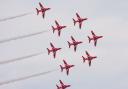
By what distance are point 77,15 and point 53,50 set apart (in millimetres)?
16871

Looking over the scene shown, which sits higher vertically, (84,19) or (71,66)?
(84,19)

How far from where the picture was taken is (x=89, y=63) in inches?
7505

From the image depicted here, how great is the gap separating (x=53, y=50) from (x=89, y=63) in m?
14.2

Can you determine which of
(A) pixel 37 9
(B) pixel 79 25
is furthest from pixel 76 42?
(A) pixel 37 9

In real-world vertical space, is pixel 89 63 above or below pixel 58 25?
below

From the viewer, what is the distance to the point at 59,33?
7328 inches

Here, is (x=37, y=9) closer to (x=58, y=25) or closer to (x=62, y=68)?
(x=58, y=25)

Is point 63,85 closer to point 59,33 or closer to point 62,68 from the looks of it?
point 62,68

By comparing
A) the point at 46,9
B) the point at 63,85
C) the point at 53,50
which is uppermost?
the point at 46,9

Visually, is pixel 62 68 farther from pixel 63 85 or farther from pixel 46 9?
pixel 46 9

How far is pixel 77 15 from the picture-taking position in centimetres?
19388

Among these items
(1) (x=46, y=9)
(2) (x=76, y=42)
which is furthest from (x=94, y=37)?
(1) (x=46, y=9)

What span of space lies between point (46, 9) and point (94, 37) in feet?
65.7

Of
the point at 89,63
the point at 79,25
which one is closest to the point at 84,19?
the point at 79,25
